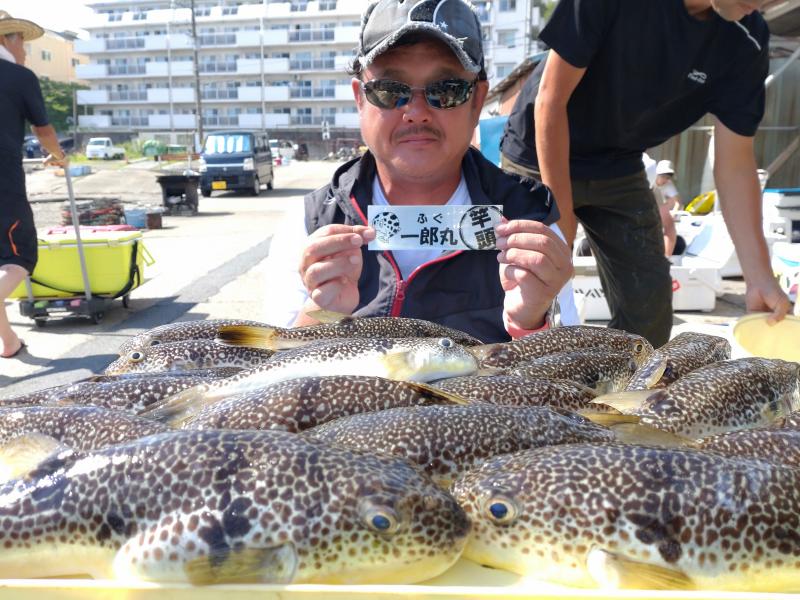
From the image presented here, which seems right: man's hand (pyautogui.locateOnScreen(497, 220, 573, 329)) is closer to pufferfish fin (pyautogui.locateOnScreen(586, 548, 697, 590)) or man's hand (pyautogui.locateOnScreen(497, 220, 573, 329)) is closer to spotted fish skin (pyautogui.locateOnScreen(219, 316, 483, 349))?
spotted fish skin (pyautogui.locateOnScreen(219, 316, 483, 349))

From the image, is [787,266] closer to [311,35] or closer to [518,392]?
[518,392]

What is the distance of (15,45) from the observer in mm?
6258

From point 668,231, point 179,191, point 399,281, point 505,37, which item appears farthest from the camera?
point 505,37

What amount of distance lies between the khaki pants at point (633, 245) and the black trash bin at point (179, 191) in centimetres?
1813

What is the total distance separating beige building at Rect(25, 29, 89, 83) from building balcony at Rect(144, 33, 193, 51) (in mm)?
13785

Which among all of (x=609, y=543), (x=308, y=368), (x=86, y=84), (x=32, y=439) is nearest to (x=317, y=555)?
(x=609, y=543)

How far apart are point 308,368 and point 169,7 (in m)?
93.8

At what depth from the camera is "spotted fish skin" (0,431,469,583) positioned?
42.9 inches

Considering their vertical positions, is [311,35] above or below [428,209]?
above

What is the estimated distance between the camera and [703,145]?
45.8ft

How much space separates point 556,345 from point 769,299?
1.41 metres

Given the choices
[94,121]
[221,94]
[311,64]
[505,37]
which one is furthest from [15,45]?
[94,121]

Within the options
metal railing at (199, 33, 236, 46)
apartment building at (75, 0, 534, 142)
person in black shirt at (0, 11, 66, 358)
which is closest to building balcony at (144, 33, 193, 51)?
apartment building at (75, 0, 534, 142)

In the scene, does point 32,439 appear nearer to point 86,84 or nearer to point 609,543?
point 609,543
